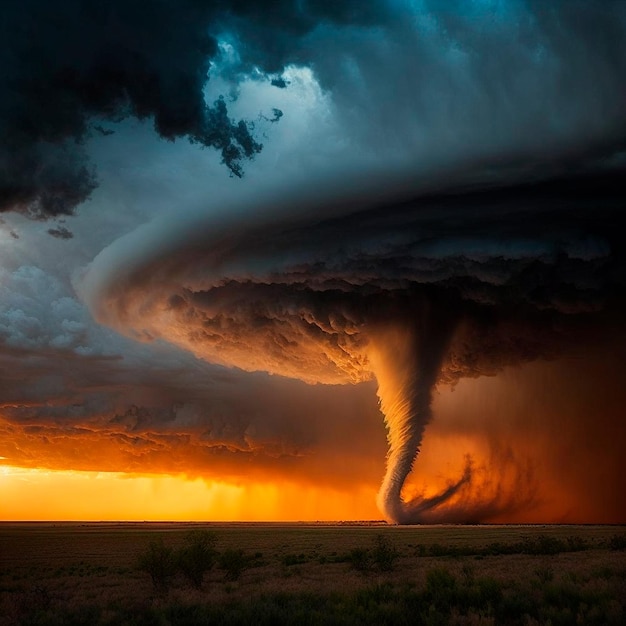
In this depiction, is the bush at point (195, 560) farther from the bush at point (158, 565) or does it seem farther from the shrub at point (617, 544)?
the shrub at point (617, 544)

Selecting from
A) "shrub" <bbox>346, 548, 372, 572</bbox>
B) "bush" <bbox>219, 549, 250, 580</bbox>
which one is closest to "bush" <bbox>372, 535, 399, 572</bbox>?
"shrub" <bbox>346, 548, 372, 572</bbox>

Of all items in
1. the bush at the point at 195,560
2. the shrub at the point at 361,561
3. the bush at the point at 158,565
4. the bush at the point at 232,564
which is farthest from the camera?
the shrub at the point at 361,561

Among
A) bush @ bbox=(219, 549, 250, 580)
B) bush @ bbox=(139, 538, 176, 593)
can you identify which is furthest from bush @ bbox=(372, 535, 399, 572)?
bush @ bbox=(139, 538, 176, 593)

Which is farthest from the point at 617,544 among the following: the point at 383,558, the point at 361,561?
the point at 361,561

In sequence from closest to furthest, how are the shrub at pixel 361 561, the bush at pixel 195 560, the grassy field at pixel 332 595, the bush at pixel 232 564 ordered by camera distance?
the grassy field at pixel 332 595
the bush at pixel 195 560
the bush at pixel 232 564
the shrub at pixel 361 561

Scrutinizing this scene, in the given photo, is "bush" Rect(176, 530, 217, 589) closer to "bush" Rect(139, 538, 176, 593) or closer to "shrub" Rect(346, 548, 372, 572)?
"bush" Rect(139, 538, 176, 593)

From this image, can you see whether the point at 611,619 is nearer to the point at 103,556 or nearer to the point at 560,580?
the point at 560,580

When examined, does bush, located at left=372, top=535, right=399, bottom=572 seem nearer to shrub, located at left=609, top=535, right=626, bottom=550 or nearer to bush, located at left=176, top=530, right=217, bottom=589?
bush, located at left=176, top=530, right=217, bottom=589

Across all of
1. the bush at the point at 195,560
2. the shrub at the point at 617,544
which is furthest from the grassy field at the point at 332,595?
the shrub at the point at 617,544

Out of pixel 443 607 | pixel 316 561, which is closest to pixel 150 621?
pixel 443 607

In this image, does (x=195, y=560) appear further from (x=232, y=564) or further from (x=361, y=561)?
(x=361, y=561)

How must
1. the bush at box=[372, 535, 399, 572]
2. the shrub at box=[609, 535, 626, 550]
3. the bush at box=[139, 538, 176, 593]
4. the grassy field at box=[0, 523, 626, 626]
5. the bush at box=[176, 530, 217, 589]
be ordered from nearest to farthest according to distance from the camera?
the grassy field at box=[0, 523, 626, 626] → the bush at box=[176, 530, 217, 589] → the bush at box=[139, 538, 176, 593] → the bush at box=[372, 535, 399, 572] → the shrub at box=[609, 535, 626, 550]

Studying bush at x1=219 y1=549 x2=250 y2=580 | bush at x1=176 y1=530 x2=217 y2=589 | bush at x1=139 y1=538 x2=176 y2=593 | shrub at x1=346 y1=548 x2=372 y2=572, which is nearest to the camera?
bush at x1=176 y1=530 x2=217 y2=589

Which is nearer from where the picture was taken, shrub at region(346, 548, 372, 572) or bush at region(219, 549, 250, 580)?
bush at region(219, 549, 250, 580)
